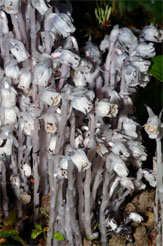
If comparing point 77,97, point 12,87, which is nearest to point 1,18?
point 12,87

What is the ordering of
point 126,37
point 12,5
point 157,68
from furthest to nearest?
point 157,68, point 126,37, point 12,5

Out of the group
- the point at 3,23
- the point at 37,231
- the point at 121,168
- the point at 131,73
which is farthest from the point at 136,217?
the point at 3,23

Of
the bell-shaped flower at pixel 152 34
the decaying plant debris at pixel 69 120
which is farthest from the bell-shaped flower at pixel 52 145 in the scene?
the bell-shaped flower at pixel 152 34

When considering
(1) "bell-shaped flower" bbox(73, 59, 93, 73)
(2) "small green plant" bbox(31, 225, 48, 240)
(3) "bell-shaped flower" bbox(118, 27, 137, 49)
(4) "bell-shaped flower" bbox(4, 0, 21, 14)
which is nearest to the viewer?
(4) "bell-shaped flower" bbox(4, 0, 21, 14)

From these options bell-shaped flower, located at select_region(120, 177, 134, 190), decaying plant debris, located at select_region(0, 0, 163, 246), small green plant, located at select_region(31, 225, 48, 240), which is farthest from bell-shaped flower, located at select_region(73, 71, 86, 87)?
small green plant, located at select_region(31, 225, 48, 240)

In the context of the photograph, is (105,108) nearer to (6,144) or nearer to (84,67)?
(84,67)

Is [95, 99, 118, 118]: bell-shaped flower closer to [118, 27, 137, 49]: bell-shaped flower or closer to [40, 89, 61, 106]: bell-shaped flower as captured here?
[40, 89, 61, 106]: bell-shaped flower

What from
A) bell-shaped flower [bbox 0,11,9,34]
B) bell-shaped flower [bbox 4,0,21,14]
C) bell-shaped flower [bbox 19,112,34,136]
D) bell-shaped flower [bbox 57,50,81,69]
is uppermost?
bell-shaped flower [bbox 4,0,21,14]
